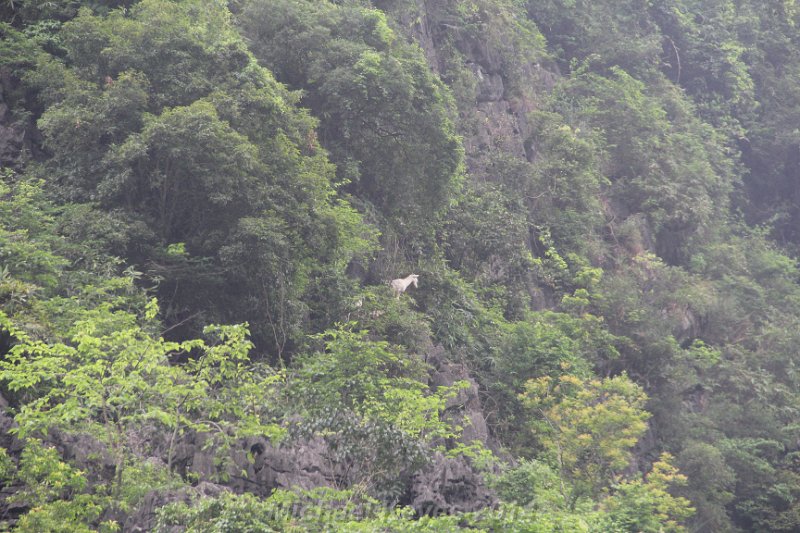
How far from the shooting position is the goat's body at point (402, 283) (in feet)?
62.2

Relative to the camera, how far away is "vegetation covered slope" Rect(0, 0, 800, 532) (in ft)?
34.5

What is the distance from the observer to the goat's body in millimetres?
18959

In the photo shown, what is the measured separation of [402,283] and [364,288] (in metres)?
1.11

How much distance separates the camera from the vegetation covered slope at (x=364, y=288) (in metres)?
10.5

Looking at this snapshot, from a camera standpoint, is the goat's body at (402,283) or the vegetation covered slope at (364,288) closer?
the vegetation covered slope at (364,288)

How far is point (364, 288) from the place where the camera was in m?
18.6

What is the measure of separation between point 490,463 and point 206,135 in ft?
23.1

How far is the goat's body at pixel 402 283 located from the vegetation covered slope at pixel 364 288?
0.60 meters

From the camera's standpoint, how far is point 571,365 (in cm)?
1945

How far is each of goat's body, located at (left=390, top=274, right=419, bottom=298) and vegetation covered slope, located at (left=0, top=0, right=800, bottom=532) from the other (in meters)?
0.60

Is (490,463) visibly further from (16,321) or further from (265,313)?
(16,321)

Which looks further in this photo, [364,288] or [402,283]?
[402,283]

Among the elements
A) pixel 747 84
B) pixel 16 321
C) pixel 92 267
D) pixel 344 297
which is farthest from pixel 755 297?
pixel 16 321

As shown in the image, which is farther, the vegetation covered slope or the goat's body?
the goat's body
